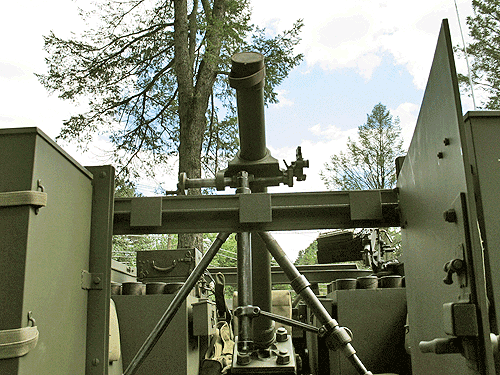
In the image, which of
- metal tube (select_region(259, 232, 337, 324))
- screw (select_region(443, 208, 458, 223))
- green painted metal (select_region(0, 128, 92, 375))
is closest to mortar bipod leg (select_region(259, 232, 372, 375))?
metal tube (select_region(259, 232, 337, 324))

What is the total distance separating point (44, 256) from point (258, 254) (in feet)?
6.96

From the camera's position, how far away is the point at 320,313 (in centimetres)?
314

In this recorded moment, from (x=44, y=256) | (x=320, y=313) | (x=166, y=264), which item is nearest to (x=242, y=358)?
(x=320, y=313)

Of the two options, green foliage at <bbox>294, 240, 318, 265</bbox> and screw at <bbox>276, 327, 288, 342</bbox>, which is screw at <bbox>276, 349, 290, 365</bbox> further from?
green foliage at <bbox>294, 240, 318, 265</bbox>

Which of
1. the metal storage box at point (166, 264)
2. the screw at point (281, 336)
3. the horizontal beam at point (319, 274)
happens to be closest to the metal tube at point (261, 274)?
the screw at point (281, 336)

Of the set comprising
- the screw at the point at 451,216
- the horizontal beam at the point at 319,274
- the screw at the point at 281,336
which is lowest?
the screw at the point at 281,336

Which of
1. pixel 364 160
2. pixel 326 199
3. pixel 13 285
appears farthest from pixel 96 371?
pixel 364 160

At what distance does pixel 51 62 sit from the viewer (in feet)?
44.2

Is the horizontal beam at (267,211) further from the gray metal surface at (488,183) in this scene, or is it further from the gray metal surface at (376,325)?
the gray metal surface at (376,325)

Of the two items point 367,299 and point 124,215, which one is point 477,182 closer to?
point 124,215

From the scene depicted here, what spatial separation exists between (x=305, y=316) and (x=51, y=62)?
10.7 meters

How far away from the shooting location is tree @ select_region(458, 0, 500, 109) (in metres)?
20.2

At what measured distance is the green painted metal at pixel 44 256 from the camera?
72.2 inches

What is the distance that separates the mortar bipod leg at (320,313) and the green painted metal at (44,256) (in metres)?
1.21
